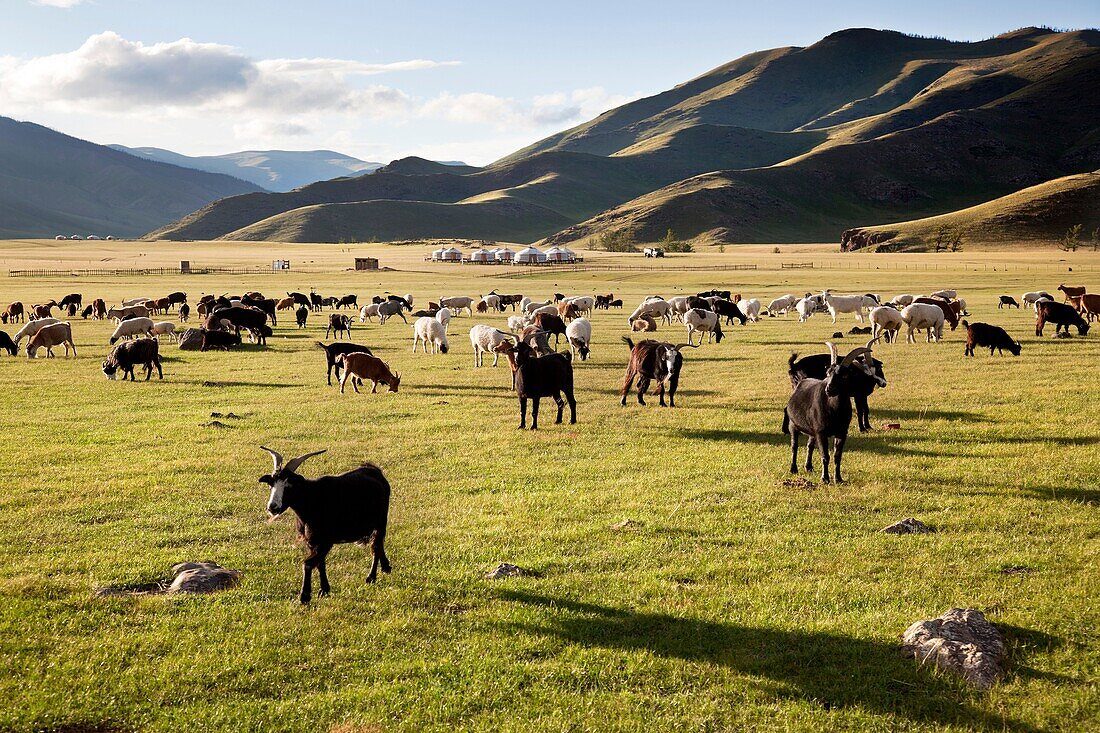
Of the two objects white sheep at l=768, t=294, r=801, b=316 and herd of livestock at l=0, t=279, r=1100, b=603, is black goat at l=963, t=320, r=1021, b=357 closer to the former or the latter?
herd of livestock at l=0, t=279, r=1100, b=603

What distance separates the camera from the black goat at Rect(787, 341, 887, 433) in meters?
12.3

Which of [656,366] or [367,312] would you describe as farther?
[367,312]

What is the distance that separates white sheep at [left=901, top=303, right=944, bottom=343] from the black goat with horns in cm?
2053

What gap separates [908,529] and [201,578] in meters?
8.41

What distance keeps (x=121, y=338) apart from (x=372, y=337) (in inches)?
428

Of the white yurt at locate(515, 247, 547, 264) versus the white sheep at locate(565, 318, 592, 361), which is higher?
the white yurt at locate(515, 247, 547, 264)

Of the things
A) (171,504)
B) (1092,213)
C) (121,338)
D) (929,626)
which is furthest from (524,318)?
(1092,213)

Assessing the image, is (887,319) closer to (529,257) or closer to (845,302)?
(845,302)

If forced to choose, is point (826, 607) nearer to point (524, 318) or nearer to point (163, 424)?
point (163, 424)

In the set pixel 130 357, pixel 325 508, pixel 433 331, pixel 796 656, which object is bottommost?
pixel 796 656

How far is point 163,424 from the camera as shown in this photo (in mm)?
17312

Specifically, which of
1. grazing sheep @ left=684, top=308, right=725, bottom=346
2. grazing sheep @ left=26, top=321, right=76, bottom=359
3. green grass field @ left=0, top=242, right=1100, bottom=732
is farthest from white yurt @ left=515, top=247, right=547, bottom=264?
green grass field @ left=0, top=242, right=1100, bottom=732

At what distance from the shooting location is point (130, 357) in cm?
2398

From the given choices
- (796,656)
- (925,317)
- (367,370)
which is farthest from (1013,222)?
(796,656)
